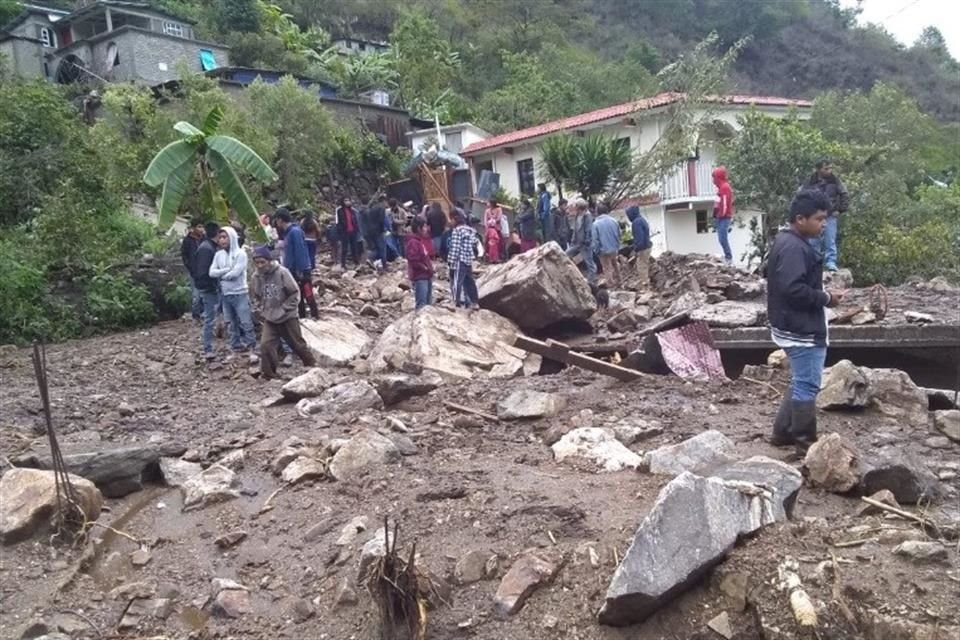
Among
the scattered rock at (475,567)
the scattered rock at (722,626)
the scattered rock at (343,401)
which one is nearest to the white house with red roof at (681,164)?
the scattered rock at (343,401)

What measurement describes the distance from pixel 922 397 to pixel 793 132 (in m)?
11.8

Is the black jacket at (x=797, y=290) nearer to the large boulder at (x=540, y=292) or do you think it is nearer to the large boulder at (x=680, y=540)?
the large boulder at (x=680, y=540)

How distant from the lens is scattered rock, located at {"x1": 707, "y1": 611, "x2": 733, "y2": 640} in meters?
3.49

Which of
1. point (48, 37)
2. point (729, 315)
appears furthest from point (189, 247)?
point (48, 37)

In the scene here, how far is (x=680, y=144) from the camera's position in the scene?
939 inches

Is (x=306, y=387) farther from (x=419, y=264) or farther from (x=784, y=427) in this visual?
(x=784, y=427)

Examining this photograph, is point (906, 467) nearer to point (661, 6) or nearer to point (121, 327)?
point (121, 327)

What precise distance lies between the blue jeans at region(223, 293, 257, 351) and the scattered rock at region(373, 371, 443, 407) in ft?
10.4

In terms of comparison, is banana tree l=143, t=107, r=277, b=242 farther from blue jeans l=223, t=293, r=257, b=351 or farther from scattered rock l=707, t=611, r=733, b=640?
scattered rock l=707, t=611, r=733, b=640

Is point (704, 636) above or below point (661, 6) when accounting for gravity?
below

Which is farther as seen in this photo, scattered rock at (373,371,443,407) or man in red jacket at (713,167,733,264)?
man in red jacket at (713,167,733,264)

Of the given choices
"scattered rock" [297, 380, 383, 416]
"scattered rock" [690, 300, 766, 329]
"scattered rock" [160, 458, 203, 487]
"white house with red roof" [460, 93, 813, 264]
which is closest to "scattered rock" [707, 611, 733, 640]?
"scattered rock" [160, 458, 203, 487]

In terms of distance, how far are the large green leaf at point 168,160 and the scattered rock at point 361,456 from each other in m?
8.41

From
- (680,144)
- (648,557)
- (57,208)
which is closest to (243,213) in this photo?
(57,208)
